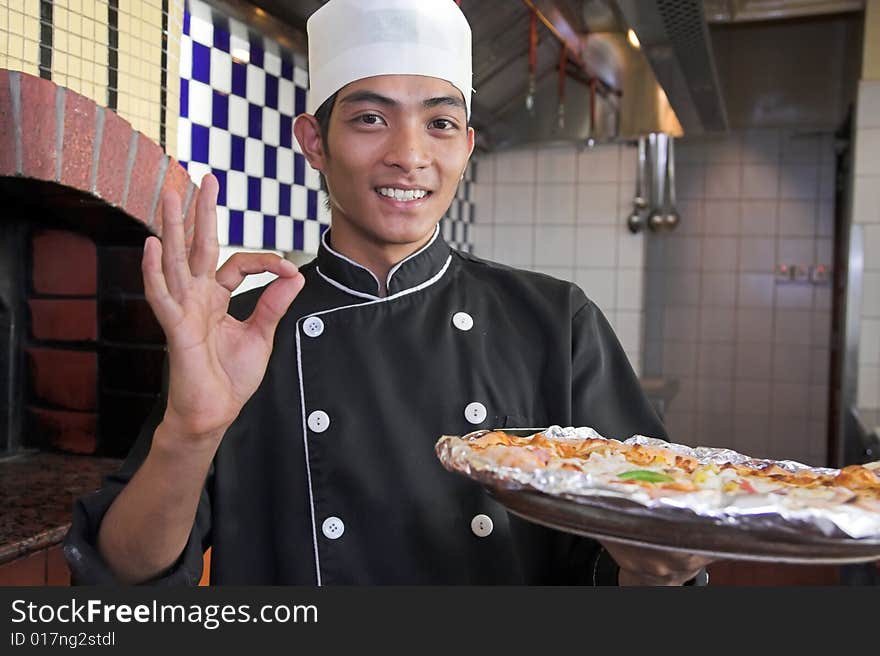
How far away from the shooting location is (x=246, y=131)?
2.67m

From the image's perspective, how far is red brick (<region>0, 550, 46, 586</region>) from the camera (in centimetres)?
164

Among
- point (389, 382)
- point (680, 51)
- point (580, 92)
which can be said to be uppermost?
point (580, 92)

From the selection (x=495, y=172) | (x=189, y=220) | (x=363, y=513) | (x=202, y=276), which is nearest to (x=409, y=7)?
(x=202, y=276)

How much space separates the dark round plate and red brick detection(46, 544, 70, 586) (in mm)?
1267

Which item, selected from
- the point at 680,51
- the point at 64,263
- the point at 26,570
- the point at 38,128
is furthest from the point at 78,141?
the point at 680,51

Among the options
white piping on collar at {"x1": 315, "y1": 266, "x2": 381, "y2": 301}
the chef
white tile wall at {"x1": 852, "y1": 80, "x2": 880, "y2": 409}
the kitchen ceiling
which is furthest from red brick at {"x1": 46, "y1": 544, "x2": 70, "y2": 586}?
white tile wall at {"x1": 852, "y1": 80, "x2": 880, "y2": 409}

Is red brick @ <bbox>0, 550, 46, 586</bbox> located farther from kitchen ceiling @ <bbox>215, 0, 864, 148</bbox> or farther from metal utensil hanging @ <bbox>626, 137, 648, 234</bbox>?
metal utensil hanging @ <bbox>626, 137, 648, 234</bbox>

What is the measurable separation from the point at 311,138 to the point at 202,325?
20.7 inches

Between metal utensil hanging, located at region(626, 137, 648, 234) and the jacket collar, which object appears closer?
the jacket collar

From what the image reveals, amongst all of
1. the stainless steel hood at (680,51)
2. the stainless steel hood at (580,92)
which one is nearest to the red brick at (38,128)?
the stainless steel hood at (680,51)

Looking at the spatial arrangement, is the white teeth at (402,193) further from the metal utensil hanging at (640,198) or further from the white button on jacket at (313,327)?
the metal utensil hanging at (640,198)

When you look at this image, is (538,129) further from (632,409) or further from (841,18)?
(632,409)

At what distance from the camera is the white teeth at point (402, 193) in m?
1.30

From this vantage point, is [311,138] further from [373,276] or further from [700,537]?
[700,537]
